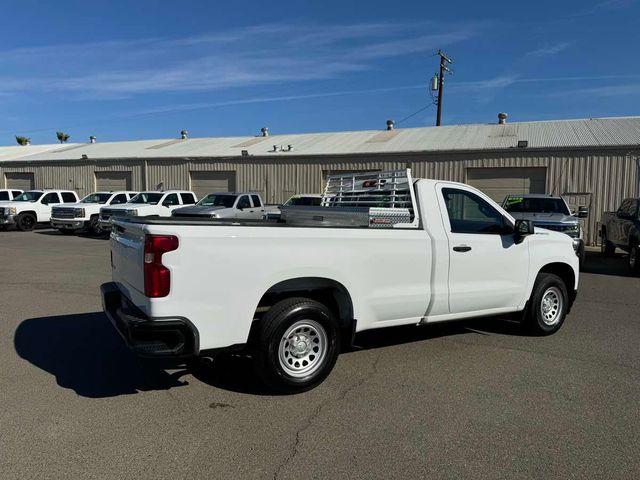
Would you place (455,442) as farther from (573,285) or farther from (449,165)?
(449,165)

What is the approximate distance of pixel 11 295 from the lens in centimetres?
871

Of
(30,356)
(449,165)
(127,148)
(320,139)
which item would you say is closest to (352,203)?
(30,356)

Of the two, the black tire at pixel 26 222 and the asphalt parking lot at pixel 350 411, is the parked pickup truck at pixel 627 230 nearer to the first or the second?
the asphalt parking lot at pixel 350 411

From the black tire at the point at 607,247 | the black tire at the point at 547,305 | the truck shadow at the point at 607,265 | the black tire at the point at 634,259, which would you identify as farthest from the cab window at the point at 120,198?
the black tire at the point at 547,305

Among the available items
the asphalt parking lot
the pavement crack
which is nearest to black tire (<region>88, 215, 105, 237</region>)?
the asphalt parking lot

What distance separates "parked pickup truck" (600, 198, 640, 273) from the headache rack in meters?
8.41

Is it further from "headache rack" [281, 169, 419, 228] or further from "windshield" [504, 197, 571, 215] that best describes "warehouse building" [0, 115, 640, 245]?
"headache rack" [281, 169, 419, 228]

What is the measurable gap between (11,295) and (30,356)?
3.78 metres

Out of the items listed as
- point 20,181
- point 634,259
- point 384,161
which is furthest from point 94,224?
point 634,259

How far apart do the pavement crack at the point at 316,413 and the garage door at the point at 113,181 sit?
26610mm

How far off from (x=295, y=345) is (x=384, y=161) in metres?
19.2

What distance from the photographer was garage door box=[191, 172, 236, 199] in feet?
87.5

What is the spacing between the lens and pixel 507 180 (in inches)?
828

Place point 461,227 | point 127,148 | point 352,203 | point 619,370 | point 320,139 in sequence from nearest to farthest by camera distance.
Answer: point 619,370
point 461,227
point 352,203
point 320,139
point 127,148
